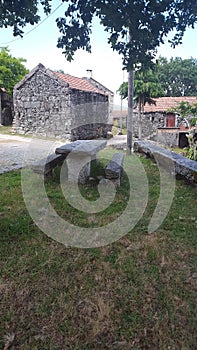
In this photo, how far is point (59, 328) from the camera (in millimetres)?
1690

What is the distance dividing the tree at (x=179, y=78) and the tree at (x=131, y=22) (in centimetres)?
3865

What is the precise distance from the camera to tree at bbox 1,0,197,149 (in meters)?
2.37

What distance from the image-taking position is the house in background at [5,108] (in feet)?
62.3

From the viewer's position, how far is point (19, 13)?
8.66 feet

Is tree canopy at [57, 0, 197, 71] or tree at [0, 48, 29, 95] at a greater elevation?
tree at [0, 48, 29, 95]

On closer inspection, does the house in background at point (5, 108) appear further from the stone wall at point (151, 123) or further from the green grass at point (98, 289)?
the green grass at point (98, 289)

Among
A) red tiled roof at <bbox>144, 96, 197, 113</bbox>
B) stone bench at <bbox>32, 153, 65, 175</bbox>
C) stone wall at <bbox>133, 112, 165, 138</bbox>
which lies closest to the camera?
stone bench at <bbox>32, 153, 65, 175</bbox>

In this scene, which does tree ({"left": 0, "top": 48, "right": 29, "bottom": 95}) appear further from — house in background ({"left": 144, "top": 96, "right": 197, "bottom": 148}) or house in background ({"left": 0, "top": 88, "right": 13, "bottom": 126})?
house in background ({"left": 144, "top": 96, "right": 197, "bottom": 148})

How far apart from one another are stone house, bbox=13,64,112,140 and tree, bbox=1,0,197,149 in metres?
10.2

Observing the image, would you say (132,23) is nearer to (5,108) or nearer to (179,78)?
(5,108)

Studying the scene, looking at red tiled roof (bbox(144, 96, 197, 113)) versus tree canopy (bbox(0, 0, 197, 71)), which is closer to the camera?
tree canopy (bbox(0, 0, 197, 71))

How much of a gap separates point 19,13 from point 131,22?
125cm

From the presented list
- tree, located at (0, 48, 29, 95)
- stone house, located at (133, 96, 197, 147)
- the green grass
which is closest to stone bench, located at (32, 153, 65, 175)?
the green grass

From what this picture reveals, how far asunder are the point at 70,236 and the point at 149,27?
2.43 metres
